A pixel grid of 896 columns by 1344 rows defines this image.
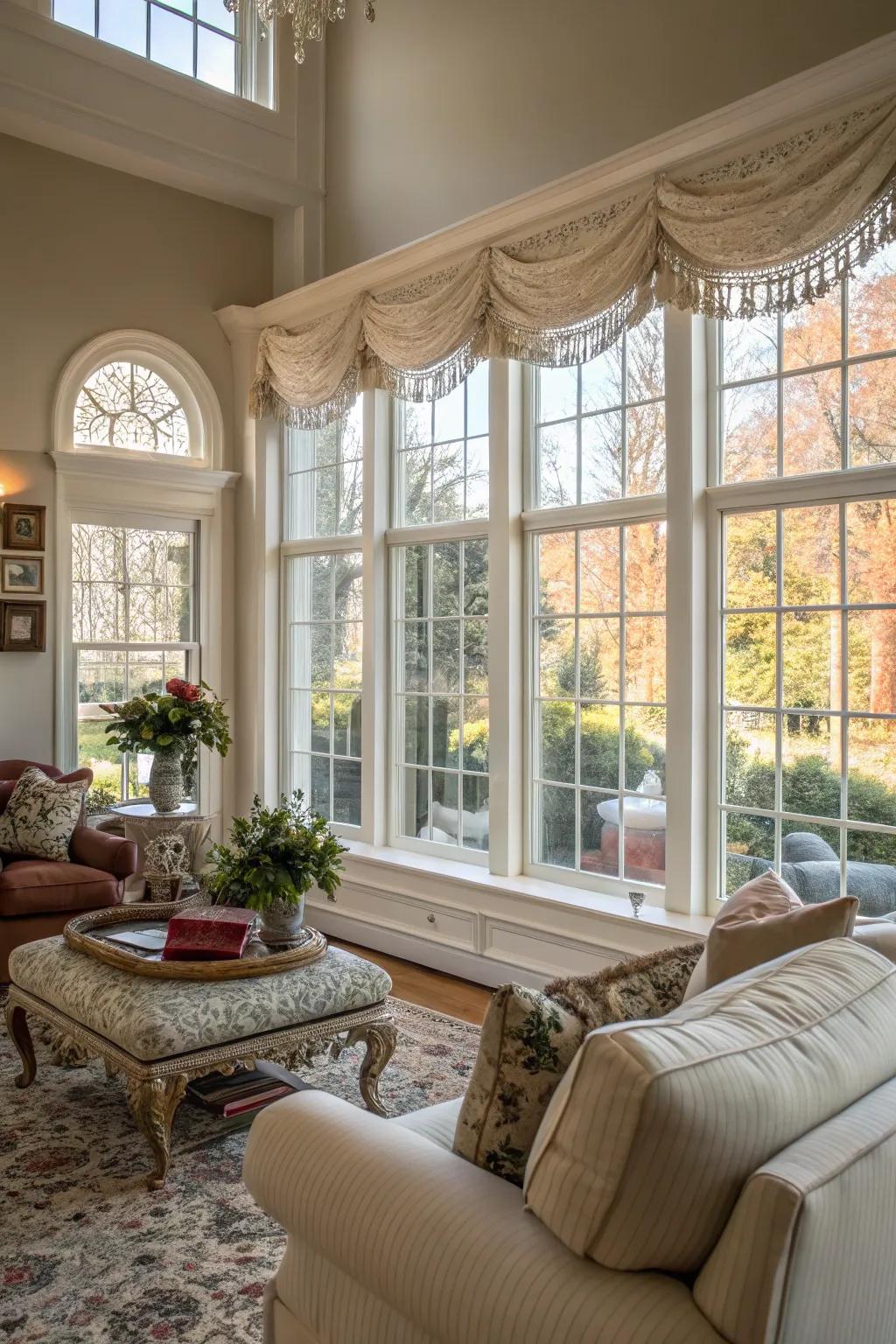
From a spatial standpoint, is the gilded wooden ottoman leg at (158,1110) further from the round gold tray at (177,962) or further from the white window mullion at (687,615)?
the white window mullion at (687,615)

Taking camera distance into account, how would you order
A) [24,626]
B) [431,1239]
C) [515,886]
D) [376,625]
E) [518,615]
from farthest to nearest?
[376,625]
[24,626]
[518,615]
[515,886]
[431,1239]

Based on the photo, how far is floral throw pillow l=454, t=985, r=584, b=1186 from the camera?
1605 mm

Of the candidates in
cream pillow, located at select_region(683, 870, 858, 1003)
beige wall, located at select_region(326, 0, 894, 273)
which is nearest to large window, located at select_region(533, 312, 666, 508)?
beige wall, located at select_region(326, 0, 894, 273)

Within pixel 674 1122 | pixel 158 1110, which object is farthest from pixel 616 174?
pixel 674 1122

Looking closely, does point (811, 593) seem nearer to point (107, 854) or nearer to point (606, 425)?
point (606, 425)

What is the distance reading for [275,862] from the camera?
328 centimetres

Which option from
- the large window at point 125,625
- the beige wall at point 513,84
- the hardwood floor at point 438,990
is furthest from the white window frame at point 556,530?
the large window at point 125,625

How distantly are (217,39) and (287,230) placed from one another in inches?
43.7

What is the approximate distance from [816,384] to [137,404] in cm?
387

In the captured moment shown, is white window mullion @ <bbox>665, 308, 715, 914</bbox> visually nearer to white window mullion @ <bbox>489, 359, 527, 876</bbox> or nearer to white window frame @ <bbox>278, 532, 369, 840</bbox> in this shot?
white window mullion @ <bbox>489, 359, 527, 876</bbox>

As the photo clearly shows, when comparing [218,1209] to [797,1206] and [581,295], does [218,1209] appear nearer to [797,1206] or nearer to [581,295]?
[797,1206]

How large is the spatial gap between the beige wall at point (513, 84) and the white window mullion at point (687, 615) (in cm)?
98

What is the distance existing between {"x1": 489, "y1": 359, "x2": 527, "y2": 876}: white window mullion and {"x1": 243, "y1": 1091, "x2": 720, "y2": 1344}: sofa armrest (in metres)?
2.90

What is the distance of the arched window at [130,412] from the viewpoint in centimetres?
574
